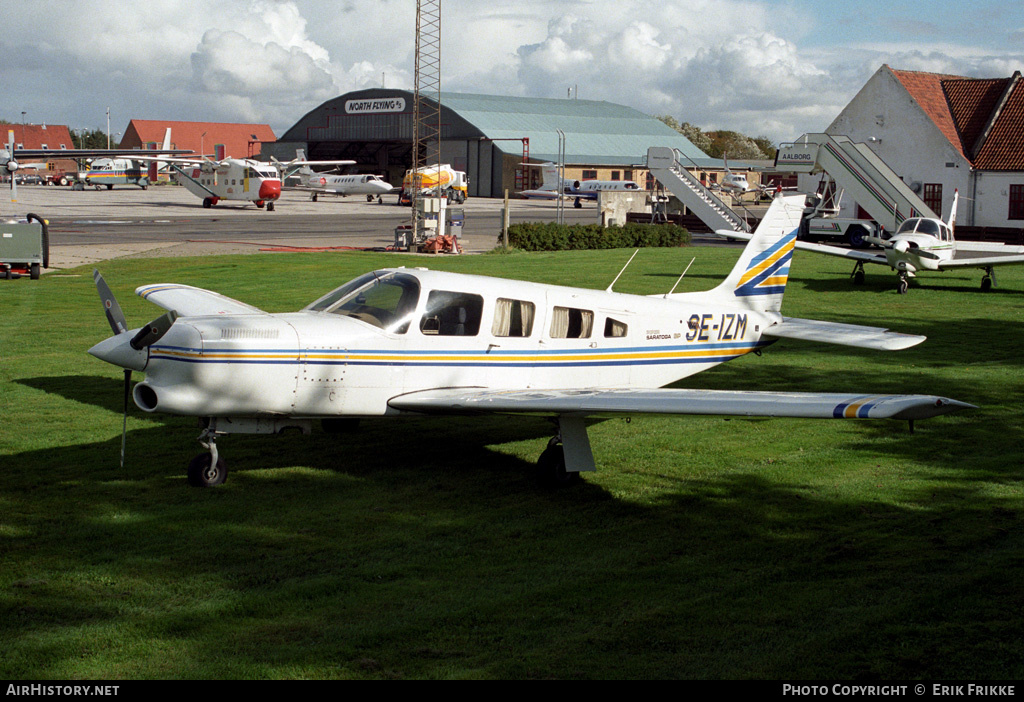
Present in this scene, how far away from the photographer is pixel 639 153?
111312 millimetres

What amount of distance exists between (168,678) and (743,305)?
29.9ft

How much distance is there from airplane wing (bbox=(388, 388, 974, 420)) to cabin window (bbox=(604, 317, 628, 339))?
158 centimetres

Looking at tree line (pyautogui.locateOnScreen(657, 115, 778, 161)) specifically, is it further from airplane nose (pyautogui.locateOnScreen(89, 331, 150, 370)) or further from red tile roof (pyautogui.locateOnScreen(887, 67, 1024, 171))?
airplane nose (pyautogui.locateOnScreen(89, 331, 150, 370))

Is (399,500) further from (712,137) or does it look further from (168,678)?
(712,137)

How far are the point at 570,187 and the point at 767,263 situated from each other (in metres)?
84.8

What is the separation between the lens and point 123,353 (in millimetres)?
9922

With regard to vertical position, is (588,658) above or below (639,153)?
below

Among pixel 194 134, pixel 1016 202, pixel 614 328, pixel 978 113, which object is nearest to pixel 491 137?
pixel 978 113

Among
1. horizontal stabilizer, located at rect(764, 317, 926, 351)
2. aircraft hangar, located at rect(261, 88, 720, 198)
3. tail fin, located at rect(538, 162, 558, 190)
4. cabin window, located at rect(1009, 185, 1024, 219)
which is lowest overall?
horizontal stabilizer, located at rect(764, 317, 926, 351)

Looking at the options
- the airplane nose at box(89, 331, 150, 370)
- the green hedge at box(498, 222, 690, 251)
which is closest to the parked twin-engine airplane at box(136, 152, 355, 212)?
the green hedge at box(498, 222, 690, 251)

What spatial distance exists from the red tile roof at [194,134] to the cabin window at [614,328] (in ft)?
499

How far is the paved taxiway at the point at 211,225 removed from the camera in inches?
1473

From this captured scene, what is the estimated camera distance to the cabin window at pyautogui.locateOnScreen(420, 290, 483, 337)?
32.5 ft

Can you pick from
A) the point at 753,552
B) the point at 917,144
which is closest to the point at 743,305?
the point at 753,552
